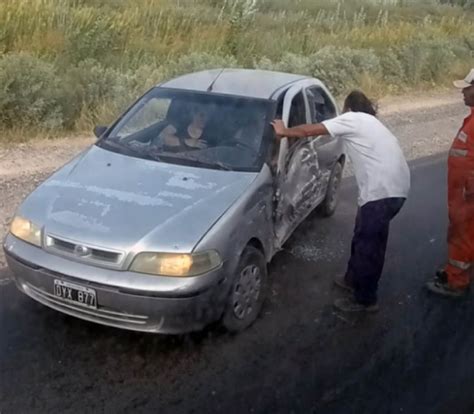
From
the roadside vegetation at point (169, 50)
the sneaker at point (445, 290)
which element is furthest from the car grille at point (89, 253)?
the roadside vegetation at point (169, 50)

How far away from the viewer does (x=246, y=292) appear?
471 cm

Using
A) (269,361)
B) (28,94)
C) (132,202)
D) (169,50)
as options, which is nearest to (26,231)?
(132,202)

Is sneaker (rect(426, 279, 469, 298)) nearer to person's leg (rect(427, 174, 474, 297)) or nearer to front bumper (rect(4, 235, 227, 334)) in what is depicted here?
person's leg (rect(427, 174, 474, 297))

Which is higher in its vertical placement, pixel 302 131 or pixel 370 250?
pixel 302 131

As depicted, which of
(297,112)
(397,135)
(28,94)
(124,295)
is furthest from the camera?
(397,135)

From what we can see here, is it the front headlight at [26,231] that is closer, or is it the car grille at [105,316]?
the car grille at [105,316]

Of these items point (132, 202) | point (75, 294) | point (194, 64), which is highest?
point (132, 202)

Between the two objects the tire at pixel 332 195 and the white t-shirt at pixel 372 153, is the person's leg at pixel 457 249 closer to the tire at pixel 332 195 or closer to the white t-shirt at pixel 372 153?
the white t-shirt at pixel 372 153

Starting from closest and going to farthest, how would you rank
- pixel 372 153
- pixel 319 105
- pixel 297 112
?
pixel 372 153, pixel 297 112, pixel 319 105

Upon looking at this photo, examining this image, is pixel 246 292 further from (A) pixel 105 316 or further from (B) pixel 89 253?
(B) pixel 89 253

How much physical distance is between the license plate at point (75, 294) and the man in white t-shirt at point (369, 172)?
187cm

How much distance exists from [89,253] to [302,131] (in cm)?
183

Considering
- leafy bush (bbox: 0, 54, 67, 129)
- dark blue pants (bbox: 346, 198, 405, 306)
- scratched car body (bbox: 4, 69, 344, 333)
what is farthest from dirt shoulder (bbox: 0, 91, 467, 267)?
dark blue pants (bbox: 346, 198, 405, 306)

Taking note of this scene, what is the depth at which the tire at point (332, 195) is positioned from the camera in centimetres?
718
